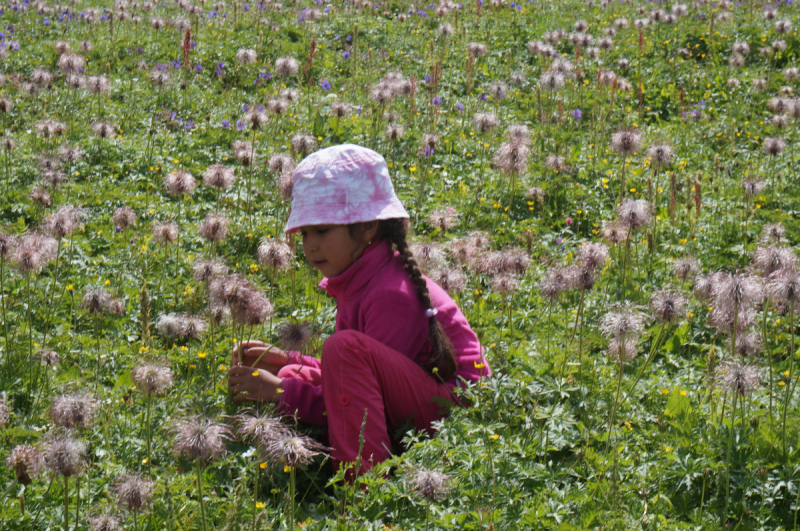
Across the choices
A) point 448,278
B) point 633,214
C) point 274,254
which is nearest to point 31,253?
point 274,254

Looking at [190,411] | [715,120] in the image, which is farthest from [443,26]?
[190,411]

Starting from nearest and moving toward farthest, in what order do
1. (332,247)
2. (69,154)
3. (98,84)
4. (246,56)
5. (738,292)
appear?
(738,292) → (332,247) → (69,154) → (98,84) → (246,56)

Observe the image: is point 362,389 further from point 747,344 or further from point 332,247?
point 747,344

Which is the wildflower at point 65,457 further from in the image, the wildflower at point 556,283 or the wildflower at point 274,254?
the wildflower at point 556,283

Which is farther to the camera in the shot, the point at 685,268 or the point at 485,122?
the point at 485,122

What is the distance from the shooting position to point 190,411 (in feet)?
Answer: 14.3

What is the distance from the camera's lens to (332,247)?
426cm

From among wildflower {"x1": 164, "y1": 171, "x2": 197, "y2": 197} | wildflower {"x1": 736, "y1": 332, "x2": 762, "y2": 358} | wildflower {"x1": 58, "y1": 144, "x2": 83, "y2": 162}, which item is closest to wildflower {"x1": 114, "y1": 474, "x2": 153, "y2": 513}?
wildflower {"x1": 736, "y1": 332, "x2": 762, "y2": 358}

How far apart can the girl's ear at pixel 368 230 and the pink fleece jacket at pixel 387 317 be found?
0.06m

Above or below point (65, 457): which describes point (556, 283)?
above

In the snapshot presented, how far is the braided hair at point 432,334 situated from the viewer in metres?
4.02

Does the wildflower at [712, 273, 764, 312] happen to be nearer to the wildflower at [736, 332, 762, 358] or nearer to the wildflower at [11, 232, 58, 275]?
the wildflower at [736, 332, 762, 358]

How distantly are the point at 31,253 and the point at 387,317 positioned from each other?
2.20 metres

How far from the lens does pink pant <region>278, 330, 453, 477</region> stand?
3.82 metres
